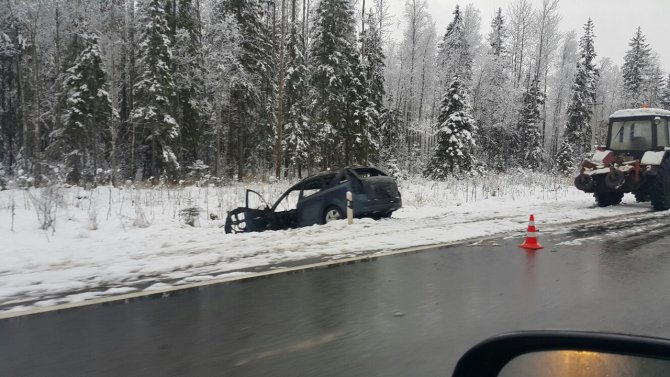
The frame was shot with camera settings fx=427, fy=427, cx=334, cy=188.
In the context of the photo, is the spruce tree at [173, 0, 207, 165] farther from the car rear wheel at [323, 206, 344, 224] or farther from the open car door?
the car rear wheel at [323, 206, 344, 224]

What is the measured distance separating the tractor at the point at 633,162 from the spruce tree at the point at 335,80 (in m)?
17.1

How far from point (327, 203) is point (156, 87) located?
1956 centimetres

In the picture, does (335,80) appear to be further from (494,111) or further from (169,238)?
(494,111)

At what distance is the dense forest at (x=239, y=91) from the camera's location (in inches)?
1068

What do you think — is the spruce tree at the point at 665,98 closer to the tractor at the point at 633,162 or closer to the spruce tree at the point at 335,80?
the spruce tree at the point at 335,80

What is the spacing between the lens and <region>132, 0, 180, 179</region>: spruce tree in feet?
85.3

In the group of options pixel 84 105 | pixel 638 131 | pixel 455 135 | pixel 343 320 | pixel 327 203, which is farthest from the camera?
pixel 455 135

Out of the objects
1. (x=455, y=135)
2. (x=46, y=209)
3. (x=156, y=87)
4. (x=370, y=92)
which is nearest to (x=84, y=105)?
(x=156, y=87)

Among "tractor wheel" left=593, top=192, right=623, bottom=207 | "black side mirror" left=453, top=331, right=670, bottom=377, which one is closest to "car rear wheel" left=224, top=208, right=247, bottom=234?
"black side mirror" left=453, top=331, right=670, bottom=377

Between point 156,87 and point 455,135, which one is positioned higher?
point 156,87

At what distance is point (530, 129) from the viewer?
44.1 meters

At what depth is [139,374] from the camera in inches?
122

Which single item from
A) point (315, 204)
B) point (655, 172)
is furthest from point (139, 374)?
point (655, 172)

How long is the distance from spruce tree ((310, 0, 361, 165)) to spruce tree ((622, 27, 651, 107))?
44.3 m
